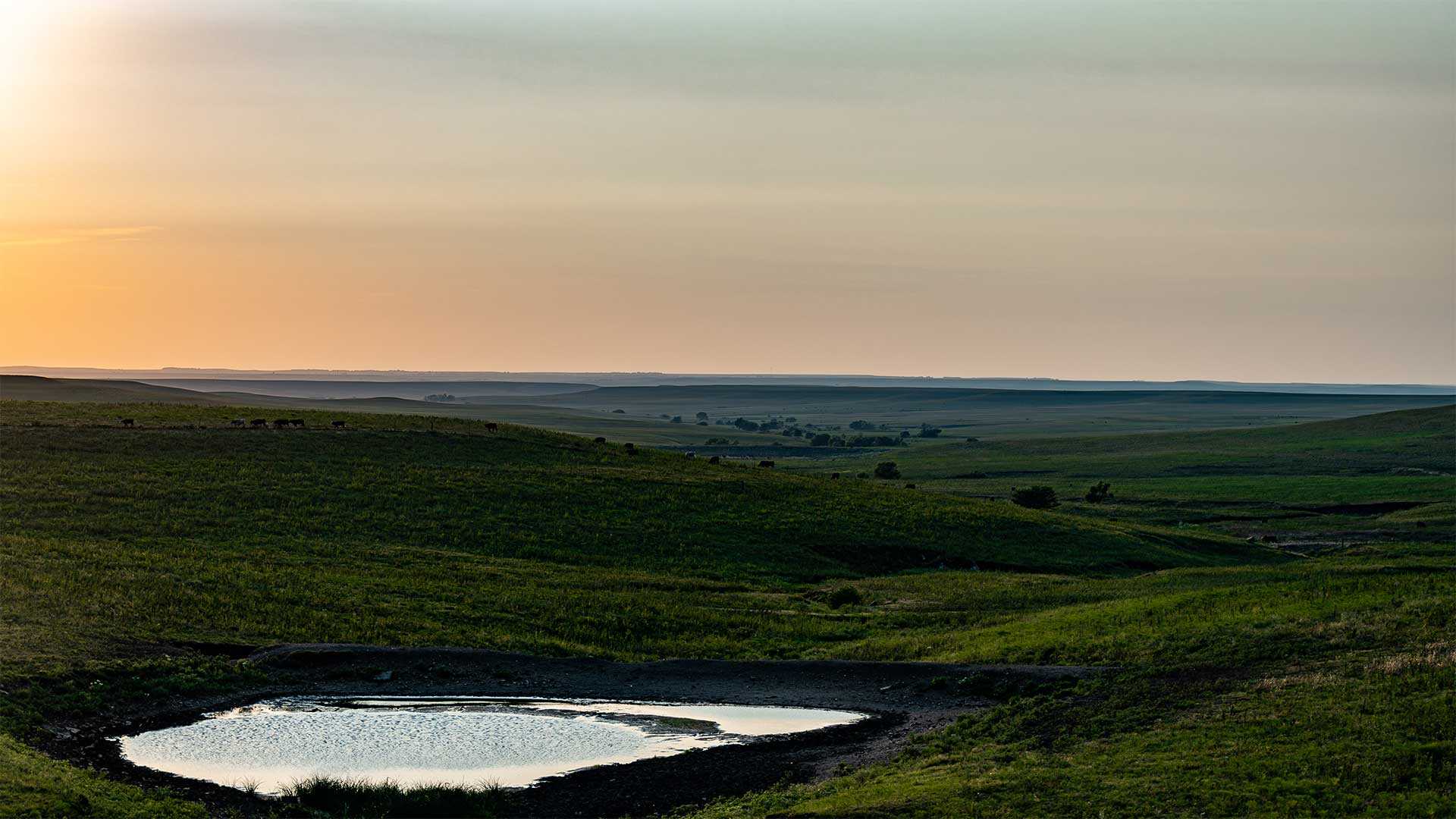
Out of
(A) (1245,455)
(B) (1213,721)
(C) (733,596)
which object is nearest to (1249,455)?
(A) (1245,455)

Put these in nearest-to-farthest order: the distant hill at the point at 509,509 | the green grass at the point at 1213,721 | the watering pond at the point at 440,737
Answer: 1. the green grass at the point at 1213,721
2. the watering pond at the point at 440,737
3. the distant hill at the point at 509,509

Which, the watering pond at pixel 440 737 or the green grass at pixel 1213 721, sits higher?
the green grass at pixel 1213 721

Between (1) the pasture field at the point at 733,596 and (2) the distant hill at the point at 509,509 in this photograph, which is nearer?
(1) the pasture field at the point at 733,596

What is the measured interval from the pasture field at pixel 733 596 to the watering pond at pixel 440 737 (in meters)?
2.72

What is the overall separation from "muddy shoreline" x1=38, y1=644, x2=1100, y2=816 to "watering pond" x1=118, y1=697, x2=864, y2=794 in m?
0.66

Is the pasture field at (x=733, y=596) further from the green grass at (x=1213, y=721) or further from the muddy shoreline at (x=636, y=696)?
the muddy shoreline at (x=636, y=696)

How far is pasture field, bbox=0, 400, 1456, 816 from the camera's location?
24453mm

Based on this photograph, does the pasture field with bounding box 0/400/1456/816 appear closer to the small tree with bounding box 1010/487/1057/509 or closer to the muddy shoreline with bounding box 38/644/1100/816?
the muddy shoreline with bounding box 38/644/1100/816

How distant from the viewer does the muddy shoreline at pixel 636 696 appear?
2612 centimetres

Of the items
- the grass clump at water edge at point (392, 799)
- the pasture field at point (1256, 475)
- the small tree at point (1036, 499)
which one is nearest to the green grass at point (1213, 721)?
the grass clump at water edge at point (392, 799)

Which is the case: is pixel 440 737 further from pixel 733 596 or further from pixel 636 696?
pixel 733 596

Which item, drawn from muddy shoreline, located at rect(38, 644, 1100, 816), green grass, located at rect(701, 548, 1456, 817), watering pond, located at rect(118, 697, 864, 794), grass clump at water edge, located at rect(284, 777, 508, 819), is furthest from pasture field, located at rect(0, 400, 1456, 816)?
watering pond, located at rect(118, 697, 864, 794)

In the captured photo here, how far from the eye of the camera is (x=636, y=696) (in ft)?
115

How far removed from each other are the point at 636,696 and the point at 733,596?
20847 mm
